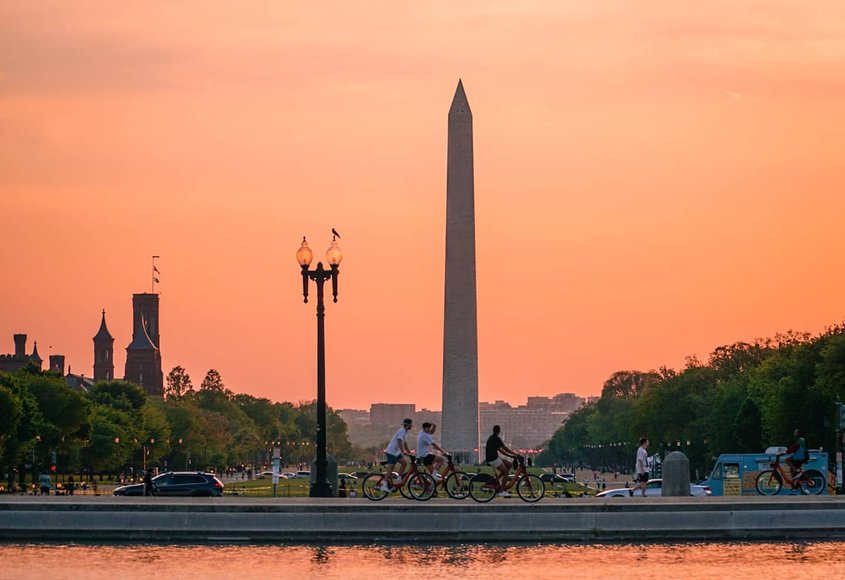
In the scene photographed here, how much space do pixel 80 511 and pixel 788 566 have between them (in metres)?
15.7

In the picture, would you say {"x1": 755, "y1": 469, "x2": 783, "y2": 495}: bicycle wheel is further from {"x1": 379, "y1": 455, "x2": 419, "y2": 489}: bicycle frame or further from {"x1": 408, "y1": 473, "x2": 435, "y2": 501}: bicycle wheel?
{"x1": 379, "y1": 455, "x2": 419, "y2": 489}: bicycle frame

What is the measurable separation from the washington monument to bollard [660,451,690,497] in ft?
247

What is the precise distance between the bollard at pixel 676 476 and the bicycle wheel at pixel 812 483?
3.80m

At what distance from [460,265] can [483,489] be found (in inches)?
3204

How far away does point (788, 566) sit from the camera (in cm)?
3266

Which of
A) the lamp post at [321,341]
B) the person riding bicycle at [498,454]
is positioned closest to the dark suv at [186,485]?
the lamp post at [321,341]

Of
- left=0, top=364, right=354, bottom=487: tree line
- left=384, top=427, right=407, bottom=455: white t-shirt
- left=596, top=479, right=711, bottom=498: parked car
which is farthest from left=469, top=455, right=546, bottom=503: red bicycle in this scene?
left=0, top=364, right=354, bottom=487: tree line

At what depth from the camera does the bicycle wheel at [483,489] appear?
41.4 meters

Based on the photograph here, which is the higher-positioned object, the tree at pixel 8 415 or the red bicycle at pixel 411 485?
the tree at pixel 8 415

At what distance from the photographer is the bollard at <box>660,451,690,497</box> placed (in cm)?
4697

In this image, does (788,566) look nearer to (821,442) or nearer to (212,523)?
(212,523)

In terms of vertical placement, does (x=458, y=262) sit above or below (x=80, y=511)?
above

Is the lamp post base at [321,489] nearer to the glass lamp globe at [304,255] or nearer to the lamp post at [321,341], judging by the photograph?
the lamp post at [321,341]

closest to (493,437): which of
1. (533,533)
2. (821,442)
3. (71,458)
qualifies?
(533,533)
